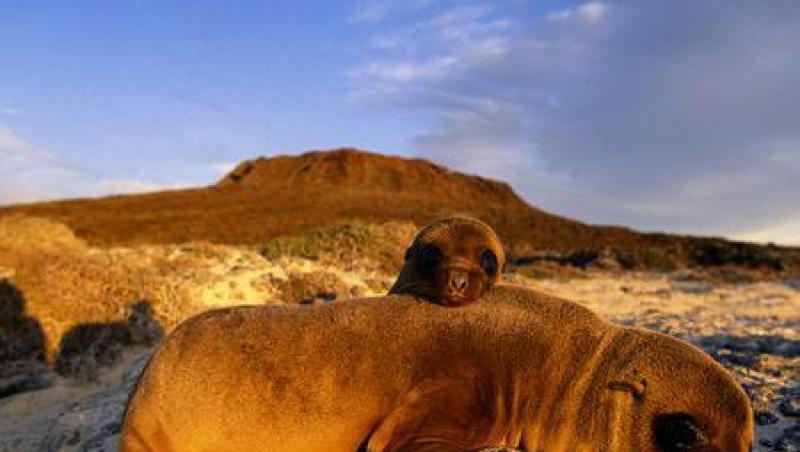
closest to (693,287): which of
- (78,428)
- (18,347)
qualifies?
(18,347)

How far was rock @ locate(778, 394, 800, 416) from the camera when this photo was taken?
18.4 feet

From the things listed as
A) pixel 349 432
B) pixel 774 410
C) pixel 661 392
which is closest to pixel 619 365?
pixel 661 392

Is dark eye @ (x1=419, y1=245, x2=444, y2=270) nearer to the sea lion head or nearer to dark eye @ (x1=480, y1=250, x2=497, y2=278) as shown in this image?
dark eye @ (x1=480, y1=250, x2=497, y2=278)

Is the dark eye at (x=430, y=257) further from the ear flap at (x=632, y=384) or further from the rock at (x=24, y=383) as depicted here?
the rock at (x=24, y=383)

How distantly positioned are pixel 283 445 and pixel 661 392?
5.40 ft

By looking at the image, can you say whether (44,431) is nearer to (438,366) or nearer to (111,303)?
(111,303)

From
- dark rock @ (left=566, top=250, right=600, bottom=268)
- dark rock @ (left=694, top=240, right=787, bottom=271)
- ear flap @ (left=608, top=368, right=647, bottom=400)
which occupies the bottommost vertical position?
ear flap @ (left=608, top=368, right=647, bottom=400)

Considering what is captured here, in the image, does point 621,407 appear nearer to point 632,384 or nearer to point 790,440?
point 632,384

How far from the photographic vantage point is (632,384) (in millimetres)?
3715

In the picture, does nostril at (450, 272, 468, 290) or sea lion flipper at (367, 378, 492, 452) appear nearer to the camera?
sea lion flipper at (367, 378, 492, 452)

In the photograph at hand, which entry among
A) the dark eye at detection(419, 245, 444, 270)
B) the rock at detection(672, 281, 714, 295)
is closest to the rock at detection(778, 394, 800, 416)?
the dark eye at detection(419, 245, 444, 270)

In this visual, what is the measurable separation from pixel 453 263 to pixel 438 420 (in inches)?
37.6

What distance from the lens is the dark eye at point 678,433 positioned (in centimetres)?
358

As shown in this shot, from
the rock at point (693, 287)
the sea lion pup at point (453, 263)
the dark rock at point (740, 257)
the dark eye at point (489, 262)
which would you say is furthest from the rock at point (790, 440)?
the dark rock at point (740, 257)
